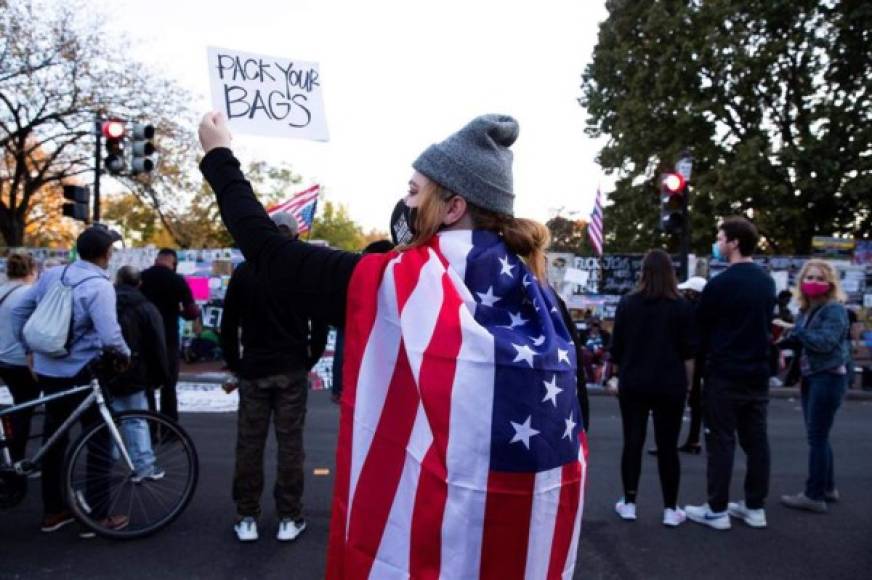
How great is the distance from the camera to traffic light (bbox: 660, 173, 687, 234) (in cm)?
1212

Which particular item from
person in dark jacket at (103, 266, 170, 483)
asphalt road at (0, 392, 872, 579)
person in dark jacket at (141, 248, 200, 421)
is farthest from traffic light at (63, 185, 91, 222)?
asphalt road at (0, 392, 872, 579)

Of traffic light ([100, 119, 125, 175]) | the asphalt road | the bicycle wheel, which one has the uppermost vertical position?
traffic light ([100, 119, 125, 175])

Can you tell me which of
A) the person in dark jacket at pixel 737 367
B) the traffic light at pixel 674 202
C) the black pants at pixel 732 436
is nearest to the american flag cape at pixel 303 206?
the traffic light at pixel 674 202

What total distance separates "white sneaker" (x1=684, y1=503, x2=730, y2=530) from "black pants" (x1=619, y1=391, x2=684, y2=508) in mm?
211

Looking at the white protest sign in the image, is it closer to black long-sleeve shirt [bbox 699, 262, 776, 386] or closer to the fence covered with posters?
black long-sleeve shirt [bbox 699, 262, 776, 386]

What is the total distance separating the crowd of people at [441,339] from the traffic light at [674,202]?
5.28 meters

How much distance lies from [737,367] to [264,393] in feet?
10.1

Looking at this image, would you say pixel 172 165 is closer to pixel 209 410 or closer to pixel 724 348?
pixel 209 410

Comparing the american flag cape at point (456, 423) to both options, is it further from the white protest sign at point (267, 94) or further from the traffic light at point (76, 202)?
the traffic light at point (76, 202)

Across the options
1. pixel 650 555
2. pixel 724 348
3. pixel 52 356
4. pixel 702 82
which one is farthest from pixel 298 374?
pixel 702 82

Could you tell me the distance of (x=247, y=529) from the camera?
4.39 metres

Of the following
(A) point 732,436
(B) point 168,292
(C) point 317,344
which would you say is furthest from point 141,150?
(A) point 732,436

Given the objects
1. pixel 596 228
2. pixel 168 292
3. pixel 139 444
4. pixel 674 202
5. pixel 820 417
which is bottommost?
pixel 139 444

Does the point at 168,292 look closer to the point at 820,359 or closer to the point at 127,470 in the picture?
the point at 127,470
